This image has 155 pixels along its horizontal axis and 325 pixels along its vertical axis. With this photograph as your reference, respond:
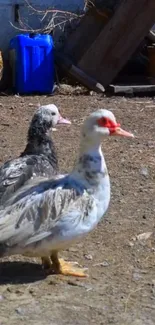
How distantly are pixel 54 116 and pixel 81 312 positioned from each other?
2073 millimetres

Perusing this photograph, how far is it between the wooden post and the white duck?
238 inches

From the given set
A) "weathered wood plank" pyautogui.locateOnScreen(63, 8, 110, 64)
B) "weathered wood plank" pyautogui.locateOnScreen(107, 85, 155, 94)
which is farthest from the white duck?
"weathered wood plank" pyautogui.locateOnScreen(63, 8, 110, 64)

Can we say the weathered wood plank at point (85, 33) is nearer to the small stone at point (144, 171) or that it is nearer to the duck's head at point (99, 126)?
the small stone at point (144, 171)

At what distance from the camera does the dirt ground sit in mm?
4777

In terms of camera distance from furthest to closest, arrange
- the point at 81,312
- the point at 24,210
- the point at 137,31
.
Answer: the point at 137,31 → the point at 24,210 → the point at 81,312

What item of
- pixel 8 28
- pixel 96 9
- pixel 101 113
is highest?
pixel 101 113

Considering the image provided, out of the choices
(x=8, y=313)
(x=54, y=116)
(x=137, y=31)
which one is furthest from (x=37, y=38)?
(x=8, y=313)

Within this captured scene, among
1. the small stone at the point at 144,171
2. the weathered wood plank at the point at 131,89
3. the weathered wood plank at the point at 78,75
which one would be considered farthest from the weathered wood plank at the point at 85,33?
the small stone at the point at 144,171

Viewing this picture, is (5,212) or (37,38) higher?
(5,212)

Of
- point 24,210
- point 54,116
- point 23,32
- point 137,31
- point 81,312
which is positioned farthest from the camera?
point 23,32

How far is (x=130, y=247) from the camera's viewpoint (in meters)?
5.79

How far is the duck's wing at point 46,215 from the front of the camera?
4992mm

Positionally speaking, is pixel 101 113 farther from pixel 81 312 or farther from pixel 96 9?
pixel 96 9

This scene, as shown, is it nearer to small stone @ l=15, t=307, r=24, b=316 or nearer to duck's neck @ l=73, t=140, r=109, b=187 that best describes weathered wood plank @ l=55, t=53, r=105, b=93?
duck's neck @ l=73, t=140, r=109, b=187
